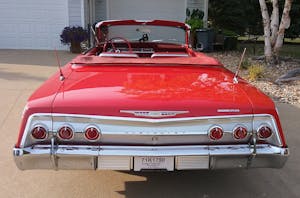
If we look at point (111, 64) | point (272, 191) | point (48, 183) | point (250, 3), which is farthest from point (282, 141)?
point (250, 3)

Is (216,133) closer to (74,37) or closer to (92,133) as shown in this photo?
(92,133)

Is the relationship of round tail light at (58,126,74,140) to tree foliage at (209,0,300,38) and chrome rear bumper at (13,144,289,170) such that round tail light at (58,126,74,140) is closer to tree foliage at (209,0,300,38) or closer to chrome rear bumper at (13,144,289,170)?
chrome rear bumper at (13,144,289,170)

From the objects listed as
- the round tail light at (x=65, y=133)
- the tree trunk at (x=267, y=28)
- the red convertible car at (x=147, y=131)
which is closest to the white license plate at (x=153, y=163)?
the red convertible car at (x=147, y=131)

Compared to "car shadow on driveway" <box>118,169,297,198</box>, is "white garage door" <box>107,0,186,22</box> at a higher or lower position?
higher

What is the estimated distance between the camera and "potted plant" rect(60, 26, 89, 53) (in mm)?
13961

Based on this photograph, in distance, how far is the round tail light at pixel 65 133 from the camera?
2.91 metres

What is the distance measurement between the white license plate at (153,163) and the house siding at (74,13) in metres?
12.4

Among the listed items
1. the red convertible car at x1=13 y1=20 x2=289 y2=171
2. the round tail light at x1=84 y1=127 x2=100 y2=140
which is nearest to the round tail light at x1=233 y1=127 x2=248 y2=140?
the red convertible car at x1=13 y1=20 x2=289 y2=171

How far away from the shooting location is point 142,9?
16000 mm

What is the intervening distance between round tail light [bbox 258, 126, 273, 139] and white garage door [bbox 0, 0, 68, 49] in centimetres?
1271

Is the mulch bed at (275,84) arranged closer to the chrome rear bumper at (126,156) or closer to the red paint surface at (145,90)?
the red paint surface at (145,90)

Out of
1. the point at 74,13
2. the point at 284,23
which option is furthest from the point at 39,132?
the point at 74,13

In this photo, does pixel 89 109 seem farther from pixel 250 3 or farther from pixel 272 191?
pixel 250 3

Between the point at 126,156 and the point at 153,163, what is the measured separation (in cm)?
23
